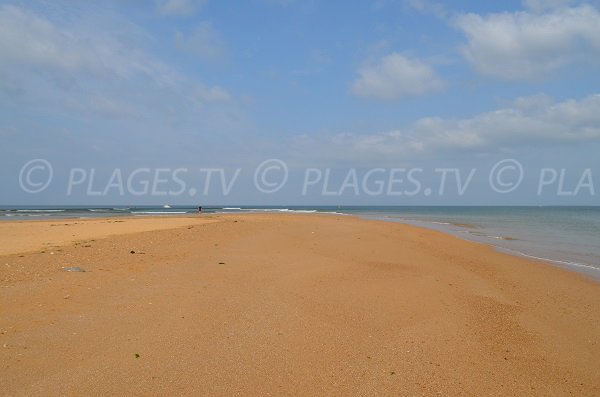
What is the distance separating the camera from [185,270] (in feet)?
35.5

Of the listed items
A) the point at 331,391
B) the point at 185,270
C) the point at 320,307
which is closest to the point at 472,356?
the point at 331,391

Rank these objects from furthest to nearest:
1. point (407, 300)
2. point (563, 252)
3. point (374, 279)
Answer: point (563, 252) < point (374, 279) < point (407, 300)

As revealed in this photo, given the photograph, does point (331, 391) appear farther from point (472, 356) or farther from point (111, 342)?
point (111, 342)

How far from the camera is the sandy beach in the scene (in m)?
4.74

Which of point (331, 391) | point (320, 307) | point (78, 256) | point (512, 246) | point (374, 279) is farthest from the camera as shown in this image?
point (512, 246)

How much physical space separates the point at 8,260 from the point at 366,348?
10558mm

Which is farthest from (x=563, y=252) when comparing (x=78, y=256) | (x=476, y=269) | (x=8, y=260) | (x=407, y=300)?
(x=8, y=260)

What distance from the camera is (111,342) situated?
5.61 m

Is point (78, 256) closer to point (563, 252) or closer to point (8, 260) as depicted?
point (8, 260)

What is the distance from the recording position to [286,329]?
6469 mm

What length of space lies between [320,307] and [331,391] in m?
3.20

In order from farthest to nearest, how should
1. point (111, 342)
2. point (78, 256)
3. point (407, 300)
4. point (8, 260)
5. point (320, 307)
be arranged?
1. point (78, 256)
2. point (8, 260)
3. point (407, 300)
4. point (320, 307)
5. point (111, 342)

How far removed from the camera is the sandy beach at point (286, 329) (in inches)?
187

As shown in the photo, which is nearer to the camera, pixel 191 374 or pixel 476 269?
pixel 191 374
